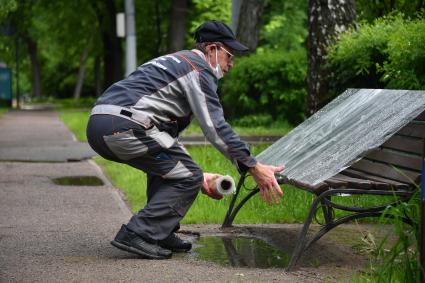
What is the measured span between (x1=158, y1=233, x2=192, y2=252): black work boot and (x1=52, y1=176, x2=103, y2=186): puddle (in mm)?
4667

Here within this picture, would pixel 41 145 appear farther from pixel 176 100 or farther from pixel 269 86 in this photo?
pixel 176 100

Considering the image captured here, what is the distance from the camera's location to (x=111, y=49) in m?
39.8

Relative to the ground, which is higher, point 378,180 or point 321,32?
point 321,32

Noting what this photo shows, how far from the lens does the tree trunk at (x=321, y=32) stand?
12.6m

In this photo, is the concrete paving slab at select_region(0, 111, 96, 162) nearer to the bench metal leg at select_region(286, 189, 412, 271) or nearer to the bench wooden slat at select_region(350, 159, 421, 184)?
the bench wooden slat at select_region(350, 159, 421, 184)

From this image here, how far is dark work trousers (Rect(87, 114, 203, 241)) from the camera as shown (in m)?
5.96

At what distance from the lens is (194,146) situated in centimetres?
1480

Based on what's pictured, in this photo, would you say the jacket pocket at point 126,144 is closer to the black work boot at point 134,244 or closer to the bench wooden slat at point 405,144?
the black work boot at point 134,244

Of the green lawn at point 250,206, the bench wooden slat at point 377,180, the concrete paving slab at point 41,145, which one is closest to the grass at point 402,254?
the bench wooden slat at point 377,180

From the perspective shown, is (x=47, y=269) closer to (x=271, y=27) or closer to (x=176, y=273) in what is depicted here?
(x=176, y=273)

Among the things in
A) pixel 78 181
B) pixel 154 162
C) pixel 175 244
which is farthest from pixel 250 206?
pixel 78 181

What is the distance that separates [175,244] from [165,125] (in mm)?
870

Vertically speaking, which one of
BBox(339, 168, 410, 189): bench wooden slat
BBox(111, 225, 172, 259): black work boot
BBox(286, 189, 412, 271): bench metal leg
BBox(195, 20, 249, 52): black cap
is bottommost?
BBox(111, 225, 172, 259): black work boot

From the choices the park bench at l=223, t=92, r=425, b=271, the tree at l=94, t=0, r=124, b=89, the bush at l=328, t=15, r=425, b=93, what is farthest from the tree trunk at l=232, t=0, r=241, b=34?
the tree at l=94, t=0, r=124, b=89
